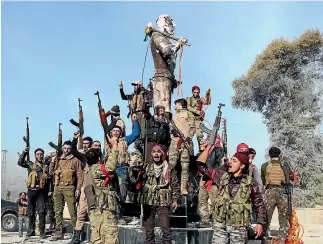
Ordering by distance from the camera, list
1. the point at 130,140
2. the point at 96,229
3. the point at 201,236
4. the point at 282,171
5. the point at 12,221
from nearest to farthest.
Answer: the point at 96,229 → the point at 201,236 → the point at 130,140 → the point at 282,171 → the point at 12,221

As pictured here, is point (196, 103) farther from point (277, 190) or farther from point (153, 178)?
point (153, 178)

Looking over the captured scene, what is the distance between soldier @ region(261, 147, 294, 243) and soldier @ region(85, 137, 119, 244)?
378cm

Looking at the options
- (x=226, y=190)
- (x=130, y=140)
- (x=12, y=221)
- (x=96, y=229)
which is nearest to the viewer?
(x=226, y=190)

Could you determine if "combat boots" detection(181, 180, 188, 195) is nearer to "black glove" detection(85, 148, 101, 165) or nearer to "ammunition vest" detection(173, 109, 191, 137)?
"ammunition vest" detection(173, 109, 191, 137)

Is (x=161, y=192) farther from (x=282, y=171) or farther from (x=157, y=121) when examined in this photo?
(x=282, y=171)

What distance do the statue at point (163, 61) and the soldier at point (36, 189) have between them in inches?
113

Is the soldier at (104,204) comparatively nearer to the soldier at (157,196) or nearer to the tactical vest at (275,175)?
the soldier at (157,196)

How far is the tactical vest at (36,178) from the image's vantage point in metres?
10.2

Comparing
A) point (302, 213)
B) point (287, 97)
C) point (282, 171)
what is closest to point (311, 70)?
point (287, 97)

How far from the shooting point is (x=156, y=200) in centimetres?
640

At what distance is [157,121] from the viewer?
26.1 ft

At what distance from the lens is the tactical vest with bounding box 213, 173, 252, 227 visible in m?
5.52

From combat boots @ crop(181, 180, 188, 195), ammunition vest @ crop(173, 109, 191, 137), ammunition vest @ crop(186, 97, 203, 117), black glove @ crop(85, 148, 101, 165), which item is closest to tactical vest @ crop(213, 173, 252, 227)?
black glove @ crop(85, 148, 101, 165)

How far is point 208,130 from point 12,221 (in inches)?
434
